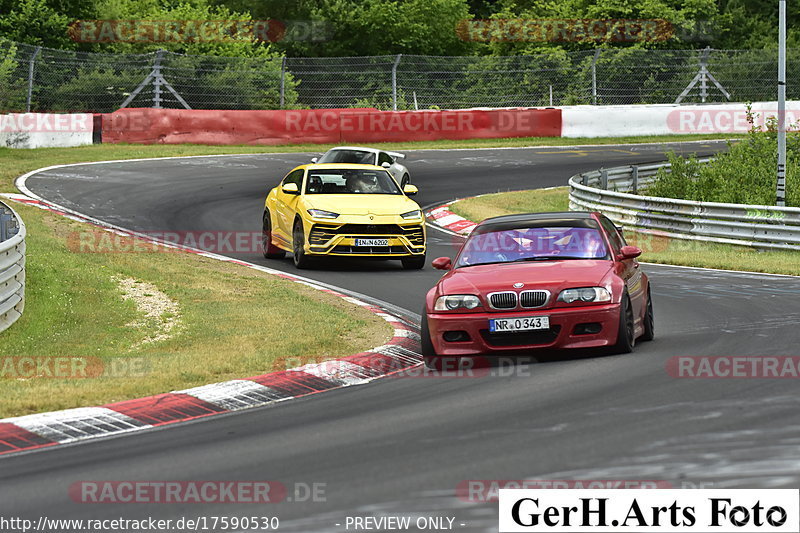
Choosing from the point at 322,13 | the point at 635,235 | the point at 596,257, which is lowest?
the point at 635,235

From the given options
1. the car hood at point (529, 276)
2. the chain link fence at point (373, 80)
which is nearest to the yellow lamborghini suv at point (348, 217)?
the car hood at point (529, 276)

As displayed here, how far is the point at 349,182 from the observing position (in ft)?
64.3

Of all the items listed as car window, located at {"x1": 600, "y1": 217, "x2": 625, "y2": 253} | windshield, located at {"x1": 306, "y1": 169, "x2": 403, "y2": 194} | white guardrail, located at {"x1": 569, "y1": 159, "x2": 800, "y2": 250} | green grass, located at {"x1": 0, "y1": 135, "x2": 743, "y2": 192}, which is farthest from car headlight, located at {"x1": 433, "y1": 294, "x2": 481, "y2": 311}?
green grass, located at {"x1": 0, "y1": 135, "x2": 743, "y2": 192}

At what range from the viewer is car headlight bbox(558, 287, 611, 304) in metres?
10.8

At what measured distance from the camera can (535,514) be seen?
6055 mm

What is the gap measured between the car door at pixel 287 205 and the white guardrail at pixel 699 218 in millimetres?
7286

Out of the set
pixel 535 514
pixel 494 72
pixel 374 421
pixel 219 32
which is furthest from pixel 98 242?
pixel 219 32

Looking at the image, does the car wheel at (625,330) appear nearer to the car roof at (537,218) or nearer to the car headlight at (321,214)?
the car roof at (537,218)

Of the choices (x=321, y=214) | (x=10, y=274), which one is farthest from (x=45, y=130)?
(x=10, y=274)

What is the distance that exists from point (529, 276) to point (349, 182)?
886 cm

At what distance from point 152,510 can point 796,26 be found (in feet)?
196

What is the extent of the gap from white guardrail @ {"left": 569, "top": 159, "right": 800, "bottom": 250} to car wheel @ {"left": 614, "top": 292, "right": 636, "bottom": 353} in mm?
10654

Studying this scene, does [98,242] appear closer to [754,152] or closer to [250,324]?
[250,324]

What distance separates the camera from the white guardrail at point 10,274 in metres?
13.2
